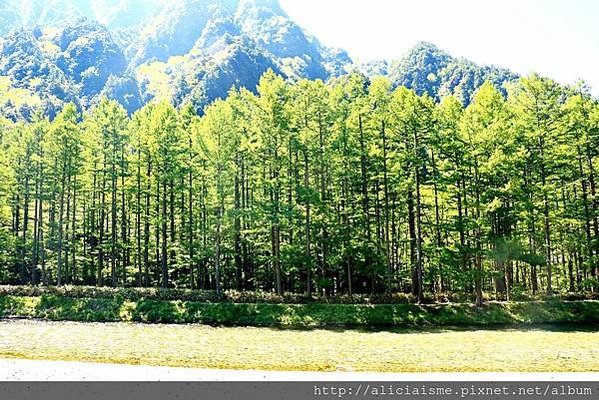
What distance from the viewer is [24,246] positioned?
44.3m

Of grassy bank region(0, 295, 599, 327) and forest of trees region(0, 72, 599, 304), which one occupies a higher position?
forest of trees region(0, 72, 599, 304)

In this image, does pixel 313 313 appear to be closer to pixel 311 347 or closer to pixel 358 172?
pixel 311 347

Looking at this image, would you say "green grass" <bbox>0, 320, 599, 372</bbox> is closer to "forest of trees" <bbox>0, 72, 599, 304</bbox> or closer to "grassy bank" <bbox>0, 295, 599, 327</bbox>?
"grassy bank" <bbox>0, 295, 599, 327</bbox>

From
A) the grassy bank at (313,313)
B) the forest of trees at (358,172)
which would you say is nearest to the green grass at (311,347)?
the grassy bank at (313,313)

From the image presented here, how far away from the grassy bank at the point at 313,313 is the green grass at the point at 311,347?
1.98 metres

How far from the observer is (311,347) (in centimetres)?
2131

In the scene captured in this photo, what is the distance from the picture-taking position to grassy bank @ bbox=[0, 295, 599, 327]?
99.1 feet

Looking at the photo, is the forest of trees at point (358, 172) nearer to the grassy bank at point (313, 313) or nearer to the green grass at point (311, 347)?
the grassy bank at point (313, 313)

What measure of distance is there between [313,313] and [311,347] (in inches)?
380

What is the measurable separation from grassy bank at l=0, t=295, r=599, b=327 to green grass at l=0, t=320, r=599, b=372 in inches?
77.9

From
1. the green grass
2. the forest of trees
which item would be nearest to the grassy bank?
the green grass

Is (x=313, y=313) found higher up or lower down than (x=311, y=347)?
higher up

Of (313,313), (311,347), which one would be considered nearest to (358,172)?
(313,313)
